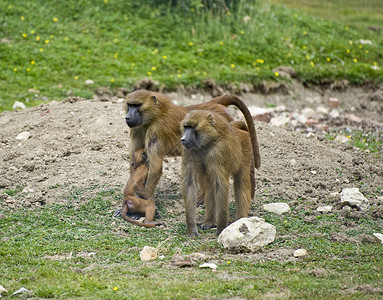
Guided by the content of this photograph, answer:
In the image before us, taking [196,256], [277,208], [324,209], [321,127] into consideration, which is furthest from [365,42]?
[196,256]

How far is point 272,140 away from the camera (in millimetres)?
9414

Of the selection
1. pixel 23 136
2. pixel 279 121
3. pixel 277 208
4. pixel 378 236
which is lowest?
pixel 279 121

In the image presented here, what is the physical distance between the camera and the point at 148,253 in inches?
235

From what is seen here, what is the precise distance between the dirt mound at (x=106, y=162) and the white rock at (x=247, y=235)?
3.97 feet

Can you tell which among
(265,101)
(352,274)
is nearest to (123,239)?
(352,274)

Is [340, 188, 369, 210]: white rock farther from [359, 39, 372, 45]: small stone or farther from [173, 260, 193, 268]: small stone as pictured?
[359, 39, 372, 45]: small stone

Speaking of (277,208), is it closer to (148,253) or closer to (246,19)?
(148,253)

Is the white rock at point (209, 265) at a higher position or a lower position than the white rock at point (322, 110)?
higher

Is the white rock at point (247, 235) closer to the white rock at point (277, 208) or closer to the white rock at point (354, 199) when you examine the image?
the white rock at point (277, 208)

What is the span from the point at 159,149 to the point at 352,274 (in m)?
3.18

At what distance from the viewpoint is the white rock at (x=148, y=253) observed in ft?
19.5

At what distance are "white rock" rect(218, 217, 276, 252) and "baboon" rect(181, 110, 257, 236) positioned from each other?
0.44 metres

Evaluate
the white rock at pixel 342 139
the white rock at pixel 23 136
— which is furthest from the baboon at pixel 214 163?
the white rock at pixel 342 139

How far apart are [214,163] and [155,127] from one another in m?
1.28
